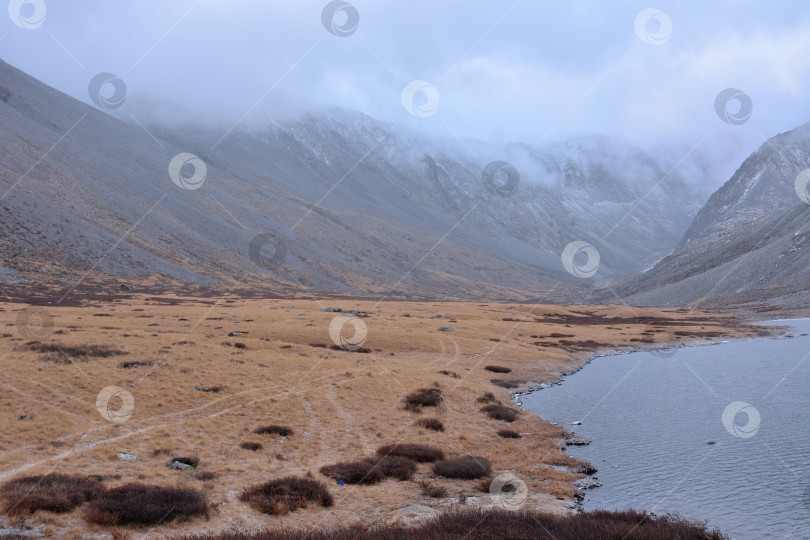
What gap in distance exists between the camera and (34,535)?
15.4 metres

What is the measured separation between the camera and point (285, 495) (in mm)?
19734

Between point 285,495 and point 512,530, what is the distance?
886cm

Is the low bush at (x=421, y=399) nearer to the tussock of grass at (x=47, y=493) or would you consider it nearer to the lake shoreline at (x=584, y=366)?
the lake shoreline at (x=584, y=366)

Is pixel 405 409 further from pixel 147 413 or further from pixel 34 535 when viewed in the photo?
pixel 34 535

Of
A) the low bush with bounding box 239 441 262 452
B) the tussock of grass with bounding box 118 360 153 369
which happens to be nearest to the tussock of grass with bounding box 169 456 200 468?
the low bush with bounding box 239 441 262 452

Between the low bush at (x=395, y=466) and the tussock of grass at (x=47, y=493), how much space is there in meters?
11.2

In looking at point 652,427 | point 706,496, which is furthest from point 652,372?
point 706,496

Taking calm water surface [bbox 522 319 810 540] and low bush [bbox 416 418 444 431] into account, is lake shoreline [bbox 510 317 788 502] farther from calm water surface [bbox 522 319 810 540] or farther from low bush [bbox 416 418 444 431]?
low bush [bbox 416 418 444 431]

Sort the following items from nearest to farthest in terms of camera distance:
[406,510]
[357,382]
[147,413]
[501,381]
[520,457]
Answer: [406,510]
[520,457]
[147,413]
[357,382]
[501,381]

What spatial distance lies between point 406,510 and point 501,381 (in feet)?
103

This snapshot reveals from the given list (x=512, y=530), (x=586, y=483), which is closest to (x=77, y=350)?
(x=586, y=483)

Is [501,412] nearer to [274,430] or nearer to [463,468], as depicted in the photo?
[463,468]

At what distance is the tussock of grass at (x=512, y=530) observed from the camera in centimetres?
1484

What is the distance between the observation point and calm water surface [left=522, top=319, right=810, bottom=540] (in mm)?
21016
